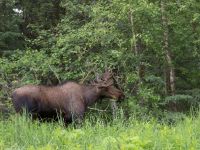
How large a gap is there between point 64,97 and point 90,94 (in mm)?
715

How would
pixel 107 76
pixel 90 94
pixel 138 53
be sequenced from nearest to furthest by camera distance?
pixel 90 94 < pixel 107 76 < pixel 138 53

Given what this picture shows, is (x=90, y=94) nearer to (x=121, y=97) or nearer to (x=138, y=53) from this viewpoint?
(x=121, y=97)

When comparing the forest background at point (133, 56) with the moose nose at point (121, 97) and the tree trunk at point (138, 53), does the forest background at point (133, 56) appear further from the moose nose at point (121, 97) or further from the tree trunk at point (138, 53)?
the moose nose at point (121, 97)

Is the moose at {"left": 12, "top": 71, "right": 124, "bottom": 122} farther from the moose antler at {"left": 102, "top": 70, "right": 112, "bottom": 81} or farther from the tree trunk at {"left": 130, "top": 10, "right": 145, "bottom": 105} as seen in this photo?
the tree trunk at {"left": 130, "top": 10, "right": 145, "bottom": 105}

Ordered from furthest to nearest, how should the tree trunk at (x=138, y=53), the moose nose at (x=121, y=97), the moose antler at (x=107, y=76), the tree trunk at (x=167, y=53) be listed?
1. the tree trunk at (x=167, y=53)
2. the tree trunk at (x=138, y=53)
3. the moose nose at (x=121, y=97)
4. the moose antler at (x=107, y=76)

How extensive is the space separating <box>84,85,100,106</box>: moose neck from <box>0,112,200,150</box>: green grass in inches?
131

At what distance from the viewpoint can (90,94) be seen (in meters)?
11.3

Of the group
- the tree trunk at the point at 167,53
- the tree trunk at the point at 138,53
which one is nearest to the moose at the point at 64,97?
the tree trunk at the point at 138,53

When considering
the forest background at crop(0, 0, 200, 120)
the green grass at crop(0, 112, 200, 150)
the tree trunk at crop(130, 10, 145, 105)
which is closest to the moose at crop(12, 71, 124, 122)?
the forest background at crop(0, 0, 200, 120)

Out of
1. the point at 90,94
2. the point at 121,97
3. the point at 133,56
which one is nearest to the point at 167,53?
the point at 133,56

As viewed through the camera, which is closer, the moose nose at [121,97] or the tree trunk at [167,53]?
the moose nose at [121,97]

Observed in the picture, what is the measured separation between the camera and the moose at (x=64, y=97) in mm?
10266

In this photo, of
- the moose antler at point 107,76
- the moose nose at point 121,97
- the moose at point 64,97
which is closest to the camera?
the moose at point 64,97

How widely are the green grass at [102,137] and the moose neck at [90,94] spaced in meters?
3.33
